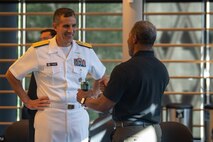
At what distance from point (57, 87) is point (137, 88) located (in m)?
0.62

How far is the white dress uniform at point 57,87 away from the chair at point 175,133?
756 mm

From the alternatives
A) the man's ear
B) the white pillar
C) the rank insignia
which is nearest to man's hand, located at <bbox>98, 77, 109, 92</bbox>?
the rank insignia

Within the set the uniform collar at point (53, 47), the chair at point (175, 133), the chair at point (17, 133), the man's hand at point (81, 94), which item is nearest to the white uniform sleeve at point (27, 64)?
the uniform collar at point (53, 47)

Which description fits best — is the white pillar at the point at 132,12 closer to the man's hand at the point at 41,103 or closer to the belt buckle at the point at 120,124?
the man's hand at the point at 41,103

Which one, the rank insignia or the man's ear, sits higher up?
the man's ear

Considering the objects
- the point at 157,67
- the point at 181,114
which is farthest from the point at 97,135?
the point at 181,114

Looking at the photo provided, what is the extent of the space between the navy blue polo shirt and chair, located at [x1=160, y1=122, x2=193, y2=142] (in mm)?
702

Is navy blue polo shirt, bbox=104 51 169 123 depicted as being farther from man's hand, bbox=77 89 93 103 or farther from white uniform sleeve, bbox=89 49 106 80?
white uniform sleeve, bbox=89 49 106 80

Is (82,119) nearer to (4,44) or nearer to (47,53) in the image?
(47,53)

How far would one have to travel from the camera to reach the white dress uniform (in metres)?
3.29

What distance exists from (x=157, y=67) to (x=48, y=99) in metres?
0.78

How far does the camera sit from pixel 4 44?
789 centimetres

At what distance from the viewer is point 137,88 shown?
9.73ft

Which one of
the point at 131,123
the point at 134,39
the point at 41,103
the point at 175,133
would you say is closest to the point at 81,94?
the point at 41,103
